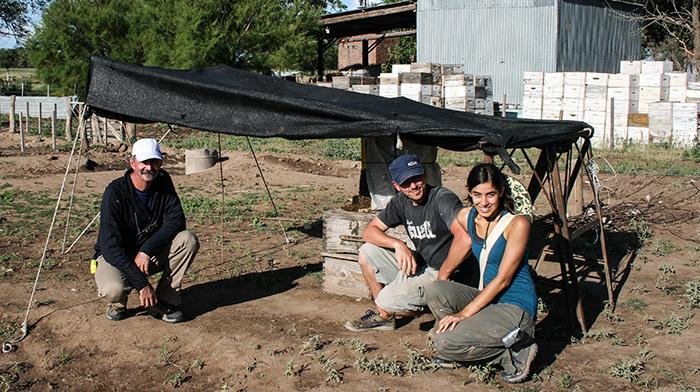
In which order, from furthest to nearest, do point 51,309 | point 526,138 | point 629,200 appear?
point 629,200, point 51,309, point 526,138

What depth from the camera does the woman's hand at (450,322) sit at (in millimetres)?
4922

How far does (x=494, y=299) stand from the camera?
4.93 meters

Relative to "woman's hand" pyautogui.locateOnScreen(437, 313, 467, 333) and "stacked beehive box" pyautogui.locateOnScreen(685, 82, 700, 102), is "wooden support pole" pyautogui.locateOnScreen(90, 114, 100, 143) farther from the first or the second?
"woman's hand" pyautogui.locateOnScreen(437, 313, 467, 333)

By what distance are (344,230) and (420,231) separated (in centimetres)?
133

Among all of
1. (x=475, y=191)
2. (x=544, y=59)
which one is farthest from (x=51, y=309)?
(x=544, y=59)

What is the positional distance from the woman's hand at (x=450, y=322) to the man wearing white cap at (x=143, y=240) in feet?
7.34

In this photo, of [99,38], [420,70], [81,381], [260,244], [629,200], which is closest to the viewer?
[81,381]

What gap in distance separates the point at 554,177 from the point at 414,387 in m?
2.06

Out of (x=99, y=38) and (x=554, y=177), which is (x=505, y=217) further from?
(x=99, y=38)

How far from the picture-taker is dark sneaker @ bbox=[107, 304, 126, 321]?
20.7ft

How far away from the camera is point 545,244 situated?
25.0 feet

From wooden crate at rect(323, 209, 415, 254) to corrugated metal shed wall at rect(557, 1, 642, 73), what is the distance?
21050mm

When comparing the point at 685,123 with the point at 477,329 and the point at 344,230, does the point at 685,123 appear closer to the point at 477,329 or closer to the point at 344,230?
the point at 344,230

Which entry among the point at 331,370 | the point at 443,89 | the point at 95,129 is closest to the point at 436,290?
the point at 331,370
